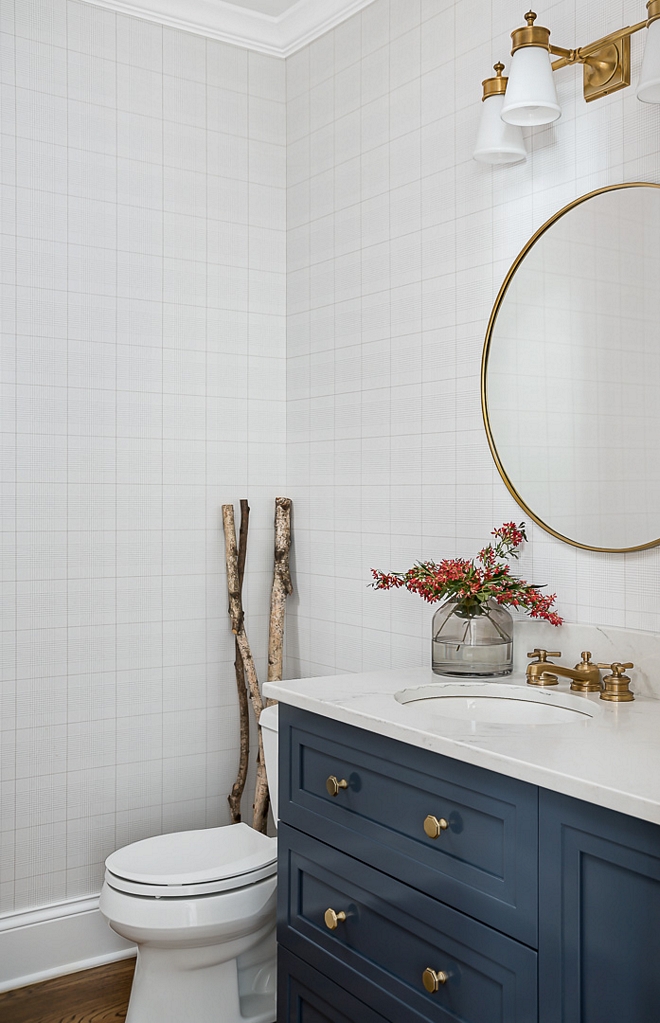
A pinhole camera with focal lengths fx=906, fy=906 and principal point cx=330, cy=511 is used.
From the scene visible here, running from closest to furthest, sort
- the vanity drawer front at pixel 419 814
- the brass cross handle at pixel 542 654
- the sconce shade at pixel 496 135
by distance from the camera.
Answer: the vanity drawer front at pixel 419 814, the brass cross handle at pixel 542 654, the sconce shade at pixel 496 135

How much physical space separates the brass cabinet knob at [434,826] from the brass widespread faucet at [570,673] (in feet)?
1.50

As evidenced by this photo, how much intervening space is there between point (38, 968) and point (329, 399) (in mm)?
1791

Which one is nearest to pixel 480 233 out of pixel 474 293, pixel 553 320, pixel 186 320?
pixel 474 293

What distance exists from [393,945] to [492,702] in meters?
0.52

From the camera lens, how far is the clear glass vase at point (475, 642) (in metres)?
1.95

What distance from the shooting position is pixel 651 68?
63.7 inches

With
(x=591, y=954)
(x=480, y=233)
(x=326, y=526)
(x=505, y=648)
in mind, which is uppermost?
(x=480, y=233)

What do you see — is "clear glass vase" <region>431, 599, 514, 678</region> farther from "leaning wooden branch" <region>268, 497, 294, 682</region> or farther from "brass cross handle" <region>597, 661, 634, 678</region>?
"leaning wooden branch" <region>268, 497, 294, 682</region>

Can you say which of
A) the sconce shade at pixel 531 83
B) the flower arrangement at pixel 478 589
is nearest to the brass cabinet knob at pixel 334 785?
the flower arrangement at pixel 478 589

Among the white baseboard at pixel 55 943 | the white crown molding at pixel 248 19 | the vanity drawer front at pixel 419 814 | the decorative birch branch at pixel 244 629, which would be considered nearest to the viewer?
the vanity drawer front at pixel 419 814

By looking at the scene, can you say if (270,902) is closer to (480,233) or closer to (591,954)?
(591,954)

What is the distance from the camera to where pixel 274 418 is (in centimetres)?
295

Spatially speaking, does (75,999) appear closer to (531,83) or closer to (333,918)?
(333,918)

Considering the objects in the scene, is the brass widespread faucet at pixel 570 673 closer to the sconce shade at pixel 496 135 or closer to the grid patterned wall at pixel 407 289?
the grid patterned wall at pixel 407 289
